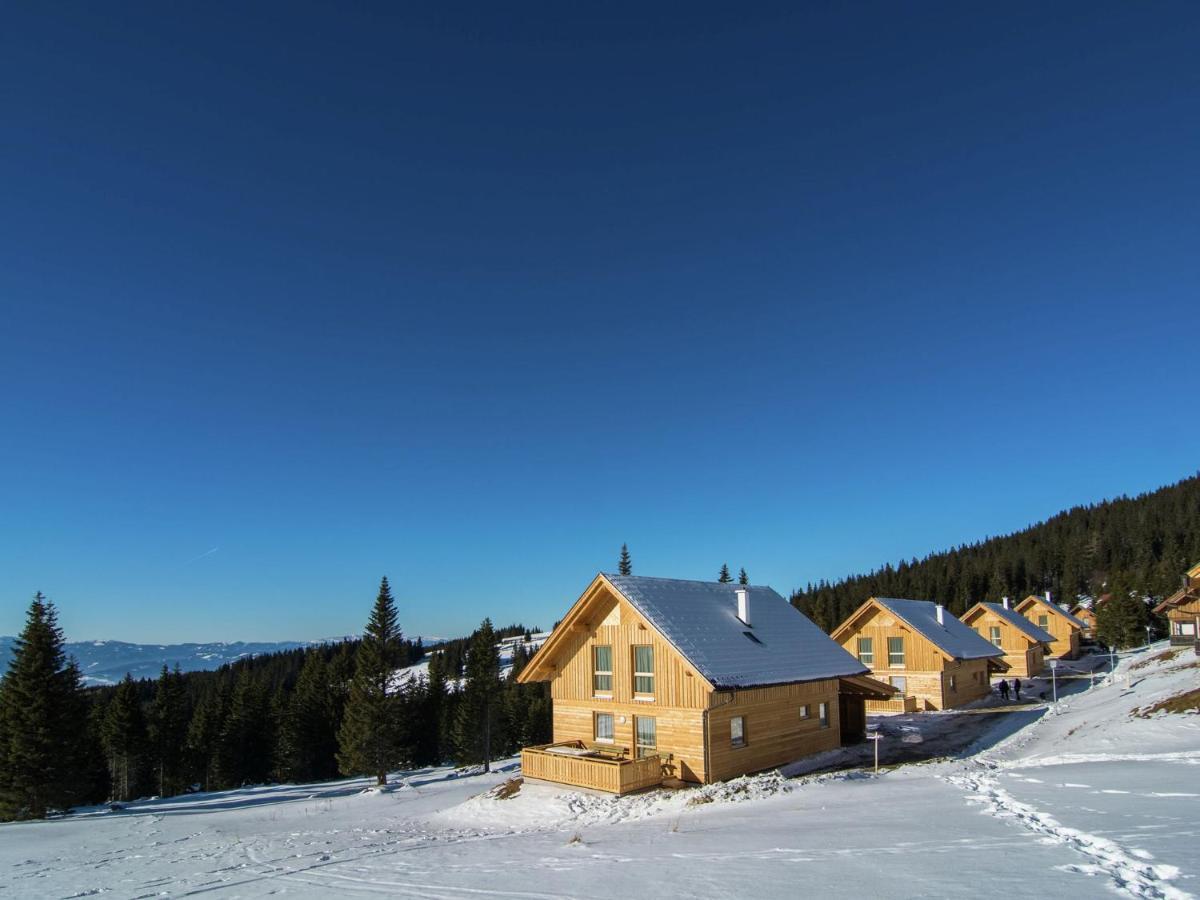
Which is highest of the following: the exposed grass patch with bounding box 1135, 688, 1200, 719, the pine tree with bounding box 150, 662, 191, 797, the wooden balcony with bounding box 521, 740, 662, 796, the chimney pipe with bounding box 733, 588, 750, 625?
the chimney pipe with bounding box 733, 588, 750, 625

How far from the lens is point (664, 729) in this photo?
82.0 feet

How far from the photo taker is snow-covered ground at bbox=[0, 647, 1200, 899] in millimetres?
9695

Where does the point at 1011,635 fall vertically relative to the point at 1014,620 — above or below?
below

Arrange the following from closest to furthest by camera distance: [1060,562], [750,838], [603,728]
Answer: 1. [750,838]
2. [603,728]
3. [1060,562]

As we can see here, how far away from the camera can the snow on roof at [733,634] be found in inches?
990

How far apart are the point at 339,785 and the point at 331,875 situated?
133ft

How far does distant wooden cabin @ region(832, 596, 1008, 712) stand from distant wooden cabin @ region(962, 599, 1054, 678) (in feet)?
41.8

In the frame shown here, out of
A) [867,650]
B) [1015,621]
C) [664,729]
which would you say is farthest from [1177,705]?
[1015,621]

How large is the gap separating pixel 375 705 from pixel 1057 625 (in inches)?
2890

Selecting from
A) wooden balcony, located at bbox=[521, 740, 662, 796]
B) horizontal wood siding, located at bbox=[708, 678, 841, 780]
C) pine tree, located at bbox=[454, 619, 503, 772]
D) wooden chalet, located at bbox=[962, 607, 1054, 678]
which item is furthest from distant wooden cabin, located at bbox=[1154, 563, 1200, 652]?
pine tree, located at bbox=[454, 619, 503, 772]

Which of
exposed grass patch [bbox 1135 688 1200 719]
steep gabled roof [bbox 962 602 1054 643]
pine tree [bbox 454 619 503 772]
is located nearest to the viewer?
exposed grass patch [bbox 1135 688 1200 719]

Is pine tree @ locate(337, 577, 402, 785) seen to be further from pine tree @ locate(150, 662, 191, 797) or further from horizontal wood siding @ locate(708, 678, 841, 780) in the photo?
horizontal wood siding @ locate(708, 678, 841, 780)

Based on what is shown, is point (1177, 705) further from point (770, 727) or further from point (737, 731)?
point (737, 731)

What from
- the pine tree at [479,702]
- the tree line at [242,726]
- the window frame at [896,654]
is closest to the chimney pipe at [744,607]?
the tree line at [242,726]
